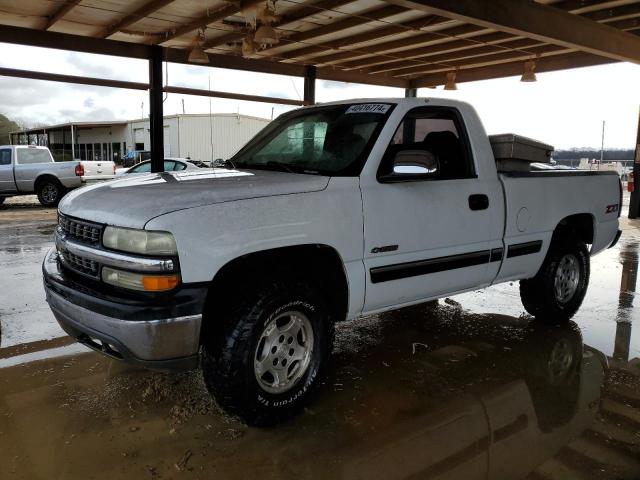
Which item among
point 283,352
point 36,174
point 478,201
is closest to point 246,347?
point 283,352

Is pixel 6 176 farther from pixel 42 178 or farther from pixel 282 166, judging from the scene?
pixel 282 166

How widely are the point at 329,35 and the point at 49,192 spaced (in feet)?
33.3

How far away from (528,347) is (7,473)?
385 cm

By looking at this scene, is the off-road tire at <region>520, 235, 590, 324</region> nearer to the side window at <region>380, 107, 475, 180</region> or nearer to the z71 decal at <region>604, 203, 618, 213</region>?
the z71 decal at <region>604, 203, 618, 213</region>

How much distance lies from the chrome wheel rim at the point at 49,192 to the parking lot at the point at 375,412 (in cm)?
1199

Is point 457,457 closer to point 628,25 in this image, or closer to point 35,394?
point 35,394

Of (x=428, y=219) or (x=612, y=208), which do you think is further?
(x=612, y=208)

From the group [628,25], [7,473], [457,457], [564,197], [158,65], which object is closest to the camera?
[7,473]

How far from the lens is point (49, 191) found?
1566 cm

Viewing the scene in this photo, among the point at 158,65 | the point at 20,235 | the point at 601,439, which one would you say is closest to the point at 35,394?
the point at 601,439

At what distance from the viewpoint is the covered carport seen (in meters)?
8.20

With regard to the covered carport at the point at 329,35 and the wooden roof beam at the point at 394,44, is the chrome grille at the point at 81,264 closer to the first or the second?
the covered carport at the point at 329,35

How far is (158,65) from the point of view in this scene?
11.0m

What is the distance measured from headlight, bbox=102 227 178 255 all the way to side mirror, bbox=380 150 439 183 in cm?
152
